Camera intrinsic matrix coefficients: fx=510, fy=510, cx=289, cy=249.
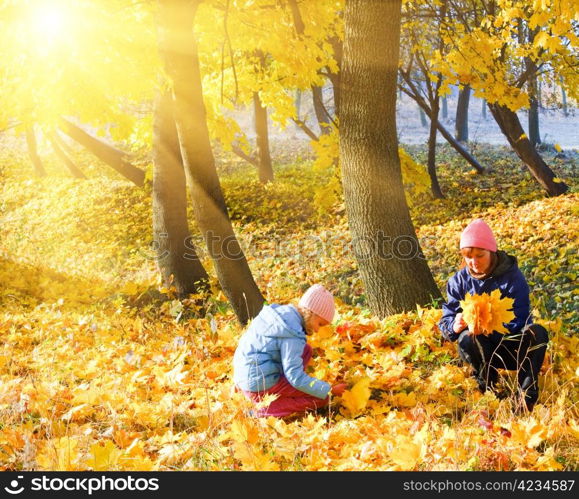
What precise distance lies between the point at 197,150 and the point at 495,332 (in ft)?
12.0

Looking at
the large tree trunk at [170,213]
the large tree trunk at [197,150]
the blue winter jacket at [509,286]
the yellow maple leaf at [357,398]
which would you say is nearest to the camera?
the yellow maple leaf at [357,398]

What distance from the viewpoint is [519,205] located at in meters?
12.0

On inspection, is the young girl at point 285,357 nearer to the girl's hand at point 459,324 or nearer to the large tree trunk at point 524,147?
the girl's hand at point 459,324

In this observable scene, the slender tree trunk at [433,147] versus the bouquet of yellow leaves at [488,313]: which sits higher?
the slender tree trunk at [433,147]

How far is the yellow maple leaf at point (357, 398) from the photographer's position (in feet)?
10.7

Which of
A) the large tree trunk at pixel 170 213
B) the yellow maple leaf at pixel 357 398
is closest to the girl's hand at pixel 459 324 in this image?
the yellow maple leaf at pixel 357 398

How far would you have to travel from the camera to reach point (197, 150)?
18.6ft

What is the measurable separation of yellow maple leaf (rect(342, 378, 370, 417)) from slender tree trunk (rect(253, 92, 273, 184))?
42.3 feet

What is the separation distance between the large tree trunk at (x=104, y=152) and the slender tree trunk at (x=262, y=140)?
3687mm

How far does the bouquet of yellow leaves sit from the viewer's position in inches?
124

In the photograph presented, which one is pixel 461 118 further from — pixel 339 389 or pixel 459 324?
pixel 339 389

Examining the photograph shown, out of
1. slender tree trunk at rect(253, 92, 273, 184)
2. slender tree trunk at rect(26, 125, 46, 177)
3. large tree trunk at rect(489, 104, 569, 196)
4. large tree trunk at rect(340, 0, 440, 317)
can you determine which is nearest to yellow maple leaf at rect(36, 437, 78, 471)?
large tree trunk at rect(340, 0, 440, 317)

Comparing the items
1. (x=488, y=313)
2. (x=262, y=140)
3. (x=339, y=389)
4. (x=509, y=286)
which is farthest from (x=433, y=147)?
(x=339, y=389)
